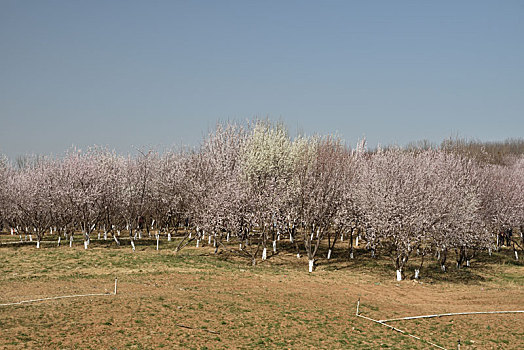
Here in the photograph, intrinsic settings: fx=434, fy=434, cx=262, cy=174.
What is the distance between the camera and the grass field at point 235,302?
2312cm

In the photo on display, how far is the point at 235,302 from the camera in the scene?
3067cm

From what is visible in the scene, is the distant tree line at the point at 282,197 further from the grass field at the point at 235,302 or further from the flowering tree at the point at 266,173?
the grass field at the point at 235,302

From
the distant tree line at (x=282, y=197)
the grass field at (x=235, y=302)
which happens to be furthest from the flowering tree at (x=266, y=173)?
the grass field at (x=235, y=302)

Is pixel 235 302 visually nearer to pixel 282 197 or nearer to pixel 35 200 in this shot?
pixel 282 197

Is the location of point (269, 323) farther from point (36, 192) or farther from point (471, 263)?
point (36, 192)

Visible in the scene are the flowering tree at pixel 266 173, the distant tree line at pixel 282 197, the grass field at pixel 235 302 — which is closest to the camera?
the grass field at pixel 235 302

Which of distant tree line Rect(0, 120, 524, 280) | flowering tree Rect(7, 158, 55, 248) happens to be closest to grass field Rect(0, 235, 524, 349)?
distant tree line Rect(0, 120, 524, 280)

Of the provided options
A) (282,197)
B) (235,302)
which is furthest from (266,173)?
(235,302)

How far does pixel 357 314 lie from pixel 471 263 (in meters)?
32.6

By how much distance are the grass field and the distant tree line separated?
3.58m

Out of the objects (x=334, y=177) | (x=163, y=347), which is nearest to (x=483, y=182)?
(x=334, y=177)

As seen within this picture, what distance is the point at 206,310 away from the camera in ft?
91.7

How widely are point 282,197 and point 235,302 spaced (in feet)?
72.0

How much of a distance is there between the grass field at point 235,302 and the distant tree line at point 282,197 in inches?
141
